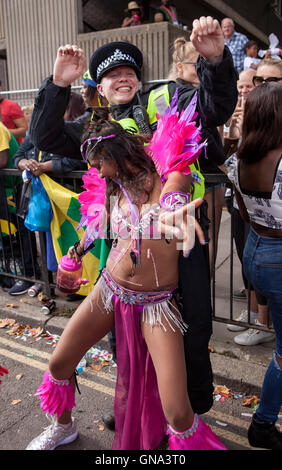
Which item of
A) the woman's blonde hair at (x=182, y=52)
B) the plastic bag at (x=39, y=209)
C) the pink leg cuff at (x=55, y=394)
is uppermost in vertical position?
the woman's blonde hair at (x=182, y=52)

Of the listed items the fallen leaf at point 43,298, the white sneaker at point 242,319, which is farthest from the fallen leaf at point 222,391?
the fallen leaf at point 43,298

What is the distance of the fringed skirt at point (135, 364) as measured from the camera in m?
1.81

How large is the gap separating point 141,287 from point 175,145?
63cm

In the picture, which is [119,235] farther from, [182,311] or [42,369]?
Result: [42,369]

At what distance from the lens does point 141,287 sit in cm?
180

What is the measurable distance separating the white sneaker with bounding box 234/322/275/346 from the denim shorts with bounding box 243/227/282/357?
1.00 m

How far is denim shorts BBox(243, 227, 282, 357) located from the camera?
1.96 metres

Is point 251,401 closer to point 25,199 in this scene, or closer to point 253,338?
point 253,338

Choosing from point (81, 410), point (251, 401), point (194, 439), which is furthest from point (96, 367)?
point (194, 439)

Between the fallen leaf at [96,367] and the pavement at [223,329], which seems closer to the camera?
the pavement at [223,329]

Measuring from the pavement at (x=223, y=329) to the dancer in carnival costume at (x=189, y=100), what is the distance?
2.55ft

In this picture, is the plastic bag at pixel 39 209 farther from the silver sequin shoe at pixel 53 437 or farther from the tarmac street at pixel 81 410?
the silver sequin shoe at pixel 53 437

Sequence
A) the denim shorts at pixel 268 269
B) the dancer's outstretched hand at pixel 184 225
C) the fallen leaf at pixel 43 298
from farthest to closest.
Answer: the fallen leaf at pixel 43 298, the denim shorts at pixel 268 269, the dancer's outstretched hand at pixel 184 225
